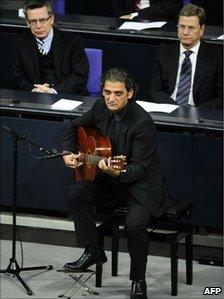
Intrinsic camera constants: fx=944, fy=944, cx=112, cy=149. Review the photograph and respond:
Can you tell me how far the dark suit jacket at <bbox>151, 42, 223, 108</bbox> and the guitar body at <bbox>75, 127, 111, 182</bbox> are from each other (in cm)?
122

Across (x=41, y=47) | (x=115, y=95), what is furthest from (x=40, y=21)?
(x=115, y=95)

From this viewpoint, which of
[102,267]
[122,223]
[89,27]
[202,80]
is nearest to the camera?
[122,223]

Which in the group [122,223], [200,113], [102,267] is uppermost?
[200,113]

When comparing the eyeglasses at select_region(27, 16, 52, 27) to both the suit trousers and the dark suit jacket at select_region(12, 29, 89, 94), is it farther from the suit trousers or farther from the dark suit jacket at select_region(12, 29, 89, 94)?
the suit trousers

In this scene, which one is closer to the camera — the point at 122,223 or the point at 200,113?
the point at 122,223

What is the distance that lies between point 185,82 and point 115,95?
1.54 meters

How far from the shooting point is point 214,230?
23.2 feet

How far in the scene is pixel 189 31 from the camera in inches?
295

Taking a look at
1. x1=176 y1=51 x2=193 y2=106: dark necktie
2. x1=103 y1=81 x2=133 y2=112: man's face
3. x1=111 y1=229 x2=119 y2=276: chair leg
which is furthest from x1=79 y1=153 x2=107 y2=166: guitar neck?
x1=176 y1=51 x2=193 y2=106: dark necktie

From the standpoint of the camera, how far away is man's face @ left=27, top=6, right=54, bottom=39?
7.69 metres

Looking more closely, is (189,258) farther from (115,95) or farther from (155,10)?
(155,10)

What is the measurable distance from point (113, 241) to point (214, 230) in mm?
912

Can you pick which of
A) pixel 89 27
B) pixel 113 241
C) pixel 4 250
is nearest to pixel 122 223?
pixel 113 241

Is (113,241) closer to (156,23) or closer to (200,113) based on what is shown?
(200,113)
